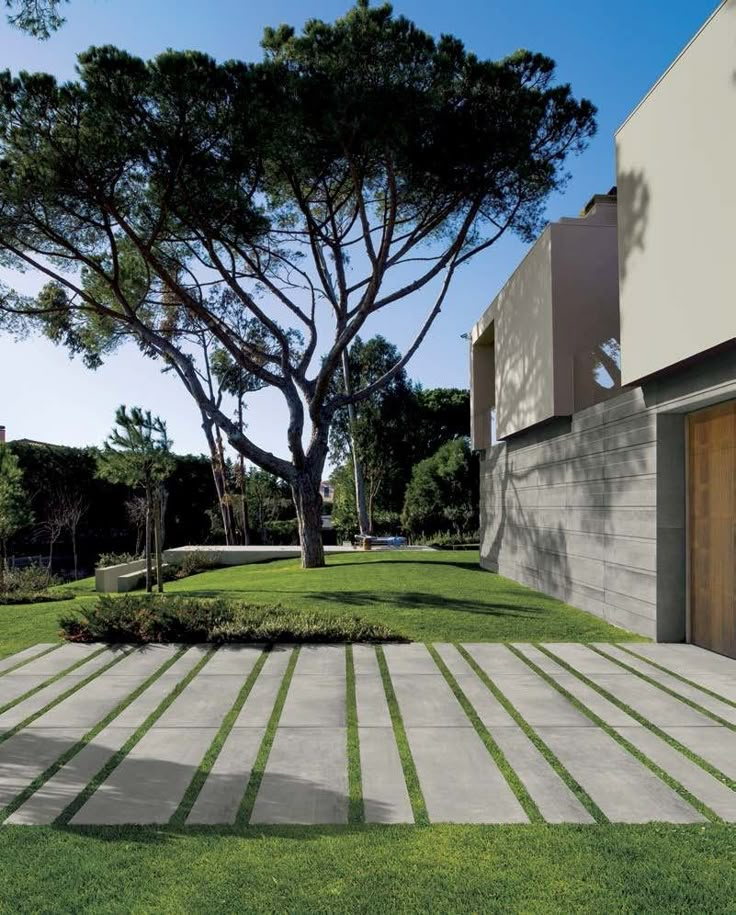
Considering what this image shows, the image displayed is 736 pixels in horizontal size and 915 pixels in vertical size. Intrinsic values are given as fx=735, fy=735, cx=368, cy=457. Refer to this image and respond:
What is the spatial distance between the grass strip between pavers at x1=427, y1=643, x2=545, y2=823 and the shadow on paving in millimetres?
699

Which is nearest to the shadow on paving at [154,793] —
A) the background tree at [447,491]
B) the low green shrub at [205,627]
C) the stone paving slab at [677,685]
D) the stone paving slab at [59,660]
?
the stone paving slab at [59,660]

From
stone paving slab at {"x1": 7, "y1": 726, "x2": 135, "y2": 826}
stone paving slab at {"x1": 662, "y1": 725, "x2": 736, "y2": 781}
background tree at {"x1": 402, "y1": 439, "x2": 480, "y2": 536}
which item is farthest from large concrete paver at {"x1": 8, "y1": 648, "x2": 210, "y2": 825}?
background tree at {"x1": 402, "y1": 439, "x2": 480, "y2": 536}

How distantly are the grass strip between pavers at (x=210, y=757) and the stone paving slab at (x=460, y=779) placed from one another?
3.87 feet

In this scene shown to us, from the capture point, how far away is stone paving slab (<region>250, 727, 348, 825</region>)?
3564 millimetres

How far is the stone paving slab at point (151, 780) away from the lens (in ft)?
11.6

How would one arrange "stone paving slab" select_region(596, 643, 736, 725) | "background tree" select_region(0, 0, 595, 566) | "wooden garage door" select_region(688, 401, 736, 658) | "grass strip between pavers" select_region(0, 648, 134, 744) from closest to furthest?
"grass strip between pavers" select_region(0, 648, 134, 744) < "stone paving slab" select_region(596, 643, 736, 725) < "wooden garage door" select_region(688, 401, 736, 658) < "background tree" select_region(0, 0, 595, 566)

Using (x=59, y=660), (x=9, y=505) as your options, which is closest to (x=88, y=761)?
(x=59, y=660)

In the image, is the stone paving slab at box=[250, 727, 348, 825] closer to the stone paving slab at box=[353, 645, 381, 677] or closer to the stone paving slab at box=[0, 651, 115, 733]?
the stone paving slab at box=[353, 645, 381, 677]

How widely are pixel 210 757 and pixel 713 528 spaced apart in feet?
18.2

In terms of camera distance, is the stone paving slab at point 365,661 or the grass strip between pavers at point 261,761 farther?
the stone paving slab at point 365,661

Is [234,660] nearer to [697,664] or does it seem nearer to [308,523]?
[697,664]

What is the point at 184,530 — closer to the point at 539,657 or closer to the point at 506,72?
the point at 506,72

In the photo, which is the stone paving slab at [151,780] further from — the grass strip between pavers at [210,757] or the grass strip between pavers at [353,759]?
the grass strip between pavers at [353,759]

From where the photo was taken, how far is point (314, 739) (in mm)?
4727
